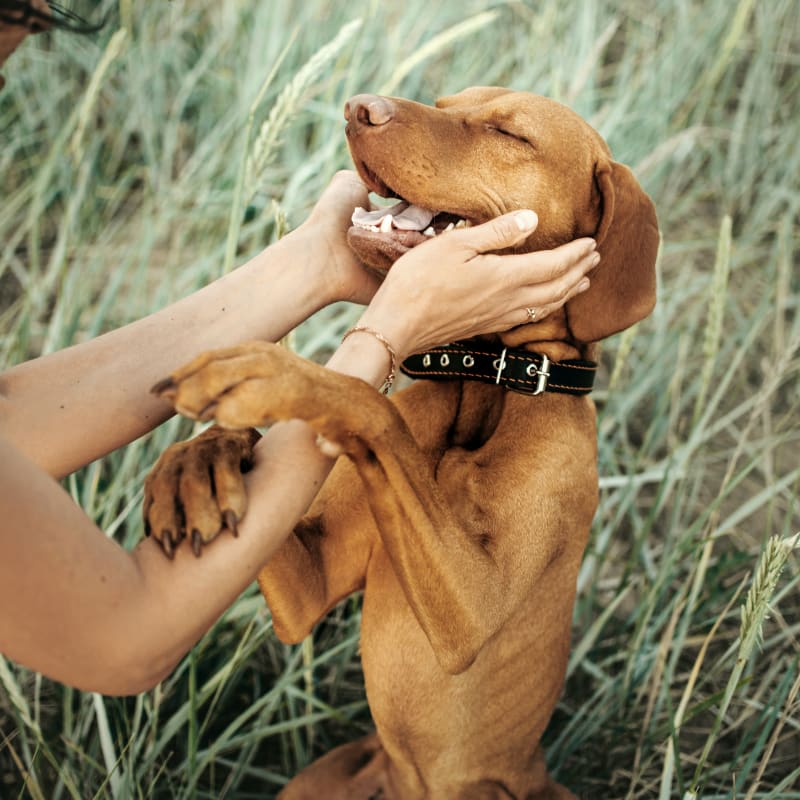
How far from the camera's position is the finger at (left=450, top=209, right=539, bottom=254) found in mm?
2035

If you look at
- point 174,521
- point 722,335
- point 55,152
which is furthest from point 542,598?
point 722,335

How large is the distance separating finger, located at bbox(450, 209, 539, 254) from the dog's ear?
23 centimetres

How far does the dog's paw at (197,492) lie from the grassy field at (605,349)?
2.30ft

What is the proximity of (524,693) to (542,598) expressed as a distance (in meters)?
0.26

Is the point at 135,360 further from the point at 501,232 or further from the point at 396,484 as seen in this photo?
the point at 501,232

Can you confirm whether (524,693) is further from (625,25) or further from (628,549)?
(625,25)

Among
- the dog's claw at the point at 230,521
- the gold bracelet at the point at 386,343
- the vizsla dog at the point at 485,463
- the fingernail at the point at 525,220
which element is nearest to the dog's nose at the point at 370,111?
the vizsla dog at the point at 485,463

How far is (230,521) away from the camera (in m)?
1.71

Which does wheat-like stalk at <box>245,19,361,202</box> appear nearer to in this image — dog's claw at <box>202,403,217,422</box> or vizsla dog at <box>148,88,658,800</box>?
vizsla dog at <box>148,88,658,800</box>

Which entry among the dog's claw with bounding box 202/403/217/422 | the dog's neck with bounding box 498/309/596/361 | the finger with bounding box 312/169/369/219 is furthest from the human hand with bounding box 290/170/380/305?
the dog's claw with bounding box 202/403/217/422

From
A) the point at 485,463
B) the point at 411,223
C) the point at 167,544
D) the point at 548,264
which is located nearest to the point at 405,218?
the point at 411,223

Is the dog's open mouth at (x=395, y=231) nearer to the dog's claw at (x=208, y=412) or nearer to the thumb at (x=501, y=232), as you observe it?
the thumb at (x=501, y=232)

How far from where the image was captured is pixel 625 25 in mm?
5211

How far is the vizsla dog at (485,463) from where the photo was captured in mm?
2057
